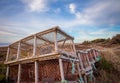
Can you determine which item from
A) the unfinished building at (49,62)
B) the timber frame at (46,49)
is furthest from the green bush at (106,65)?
the timber frame at (46,49)

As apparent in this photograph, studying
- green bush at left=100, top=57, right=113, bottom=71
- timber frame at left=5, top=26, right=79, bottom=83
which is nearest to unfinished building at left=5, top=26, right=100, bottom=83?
timber frame at left=5, top=26, right=79, bottom=83

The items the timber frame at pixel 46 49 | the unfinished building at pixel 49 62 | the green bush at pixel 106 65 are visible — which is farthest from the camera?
the green bush at pixel 106 65

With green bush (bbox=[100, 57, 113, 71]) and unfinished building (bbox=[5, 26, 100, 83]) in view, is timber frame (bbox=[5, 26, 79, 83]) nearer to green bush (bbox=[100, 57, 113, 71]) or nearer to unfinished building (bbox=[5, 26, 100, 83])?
unfinished building (bbox=[5, 26, 100, 83])

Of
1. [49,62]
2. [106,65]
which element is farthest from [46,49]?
[106,65]

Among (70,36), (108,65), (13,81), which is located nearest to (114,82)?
(108,65)

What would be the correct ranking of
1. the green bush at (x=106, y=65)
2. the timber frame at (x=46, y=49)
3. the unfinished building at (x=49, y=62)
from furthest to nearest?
the green bush at (x=106, y=65)
the unfinished building at (x=49, y=62)
the timber frame at (x=46, y=49)

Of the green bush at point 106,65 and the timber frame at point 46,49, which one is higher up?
the timber frame at point 46,49

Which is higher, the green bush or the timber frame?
the timber frame

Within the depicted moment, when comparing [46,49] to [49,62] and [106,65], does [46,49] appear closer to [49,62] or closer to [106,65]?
[49,62]

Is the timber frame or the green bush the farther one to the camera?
the green bush

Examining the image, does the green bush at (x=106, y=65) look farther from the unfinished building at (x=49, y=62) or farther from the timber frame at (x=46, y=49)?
the timber frame at (x=46, y=49)

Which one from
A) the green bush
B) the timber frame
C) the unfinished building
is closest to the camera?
the timber frame

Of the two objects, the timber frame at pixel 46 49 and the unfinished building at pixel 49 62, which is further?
the unfinished building at pixel 49 62

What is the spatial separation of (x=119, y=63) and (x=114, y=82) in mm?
3625
